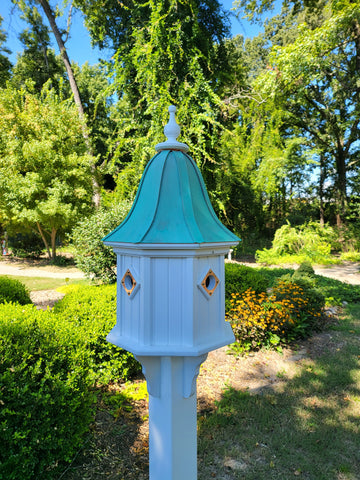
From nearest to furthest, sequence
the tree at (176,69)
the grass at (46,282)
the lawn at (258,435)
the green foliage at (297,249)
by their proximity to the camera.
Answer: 1. the lawn at (258,435)
2. the grass at (46,282)
3. the tree at (176,69)
4. the green foliage at (297,249)

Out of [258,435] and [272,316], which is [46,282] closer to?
[272,316]

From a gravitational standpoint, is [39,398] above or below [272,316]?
above

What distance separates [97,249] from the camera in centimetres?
759

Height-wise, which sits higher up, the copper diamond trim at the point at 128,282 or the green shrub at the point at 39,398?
the copper diamond trim at the point at 128,282

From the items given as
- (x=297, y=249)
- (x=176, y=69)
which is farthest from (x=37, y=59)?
(x=297, y=249)

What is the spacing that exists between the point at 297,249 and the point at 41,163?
13.2m

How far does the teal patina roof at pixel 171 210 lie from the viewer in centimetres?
145

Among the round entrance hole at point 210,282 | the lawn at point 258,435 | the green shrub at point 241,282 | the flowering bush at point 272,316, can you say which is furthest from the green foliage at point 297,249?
the round entrance hole at point 210,282

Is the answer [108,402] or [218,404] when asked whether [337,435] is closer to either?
[218,404]

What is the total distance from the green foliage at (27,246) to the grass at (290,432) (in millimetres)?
16169

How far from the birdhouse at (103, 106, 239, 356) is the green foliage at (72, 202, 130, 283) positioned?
589 cm

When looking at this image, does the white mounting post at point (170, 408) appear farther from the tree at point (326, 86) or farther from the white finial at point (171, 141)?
the tree at point (326, 86)

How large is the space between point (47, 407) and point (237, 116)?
49.6 ft

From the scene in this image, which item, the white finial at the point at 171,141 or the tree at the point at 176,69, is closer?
the white finial at the point at 171,141
